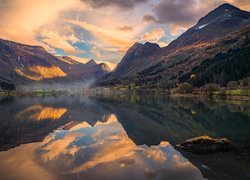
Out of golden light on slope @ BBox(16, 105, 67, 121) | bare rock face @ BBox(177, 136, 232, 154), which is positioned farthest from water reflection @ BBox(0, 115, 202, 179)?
golden light on slope @ BBox(16, 105, 67, 121)

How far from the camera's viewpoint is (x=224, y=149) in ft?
123

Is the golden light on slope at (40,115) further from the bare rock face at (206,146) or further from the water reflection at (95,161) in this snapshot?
the bare rock face at (206,146)

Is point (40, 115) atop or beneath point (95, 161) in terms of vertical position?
beneath

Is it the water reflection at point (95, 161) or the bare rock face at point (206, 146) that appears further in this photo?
the bare rock face at point (206, 146)

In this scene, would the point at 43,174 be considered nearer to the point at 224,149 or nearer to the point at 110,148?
the point at 110,148

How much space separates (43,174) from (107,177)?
6315mm

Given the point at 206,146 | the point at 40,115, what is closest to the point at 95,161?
the point at 206,146

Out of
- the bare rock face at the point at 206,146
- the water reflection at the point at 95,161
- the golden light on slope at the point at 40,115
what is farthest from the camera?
the golden light on slope at the point at 40,115

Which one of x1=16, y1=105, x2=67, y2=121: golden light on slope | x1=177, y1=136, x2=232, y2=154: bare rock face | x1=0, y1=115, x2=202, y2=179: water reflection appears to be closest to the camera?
x1=0, y1=115, x2=202, y2=179: water reflection

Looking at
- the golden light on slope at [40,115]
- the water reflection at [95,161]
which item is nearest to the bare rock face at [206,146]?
the water reflection at [95,161]

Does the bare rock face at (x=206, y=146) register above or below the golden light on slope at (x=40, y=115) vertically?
above

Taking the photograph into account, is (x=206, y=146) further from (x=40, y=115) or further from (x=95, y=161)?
(x=40, y=115)

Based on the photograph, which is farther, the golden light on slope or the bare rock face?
the golden light on slope

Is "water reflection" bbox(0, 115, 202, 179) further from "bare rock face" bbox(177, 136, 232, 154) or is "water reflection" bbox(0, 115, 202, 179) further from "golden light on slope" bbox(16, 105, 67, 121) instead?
"golden light on slope" bbox(16, 105, 67, 121)
